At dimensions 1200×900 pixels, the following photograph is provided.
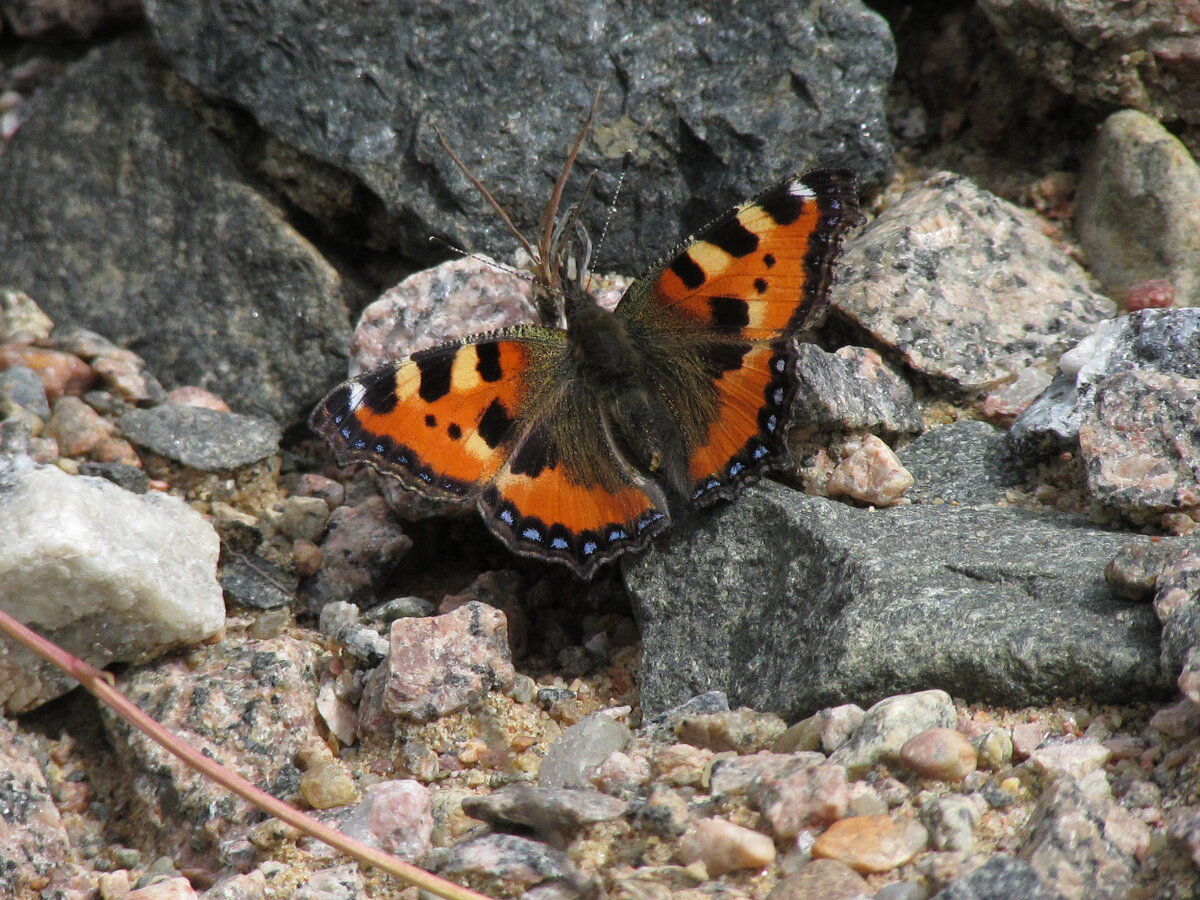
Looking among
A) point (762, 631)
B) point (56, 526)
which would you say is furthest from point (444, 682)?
point (56, 526)

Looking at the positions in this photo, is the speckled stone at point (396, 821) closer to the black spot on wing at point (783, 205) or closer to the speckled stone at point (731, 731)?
the speckled stone at point (731, 731)

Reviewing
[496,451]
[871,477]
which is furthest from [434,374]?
[871,477]

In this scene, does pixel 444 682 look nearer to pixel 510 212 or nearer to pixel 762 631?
pixel 762 631

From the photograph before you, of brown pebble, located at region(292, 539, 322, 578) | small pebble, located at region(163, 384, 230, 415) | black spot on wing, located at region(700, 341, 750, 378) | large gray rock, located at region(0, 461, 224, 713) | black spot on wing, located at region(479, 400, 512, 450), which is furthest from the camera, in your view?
small pebble, located at region(163, 384, 230, 415)

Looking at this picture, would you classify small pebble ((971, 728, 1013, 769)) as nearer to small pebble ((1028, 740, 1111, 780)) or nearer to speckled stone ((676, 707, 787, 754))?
small pebble ((1028, 740, 1111, 780))

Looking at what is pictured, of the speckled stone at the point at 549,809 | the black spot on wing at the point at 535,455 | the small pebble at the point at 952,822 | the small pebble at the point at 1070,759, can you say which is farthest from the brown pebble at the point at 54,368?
the small pebble at the point at 1070,759

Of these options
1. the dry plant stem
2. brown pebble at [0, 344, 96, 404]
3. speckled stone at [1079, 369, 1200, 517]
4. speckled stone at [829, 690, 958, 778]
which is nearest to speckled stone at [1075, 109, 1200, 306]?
Result: speckled stone at [1079, 369, 1200, 517]
